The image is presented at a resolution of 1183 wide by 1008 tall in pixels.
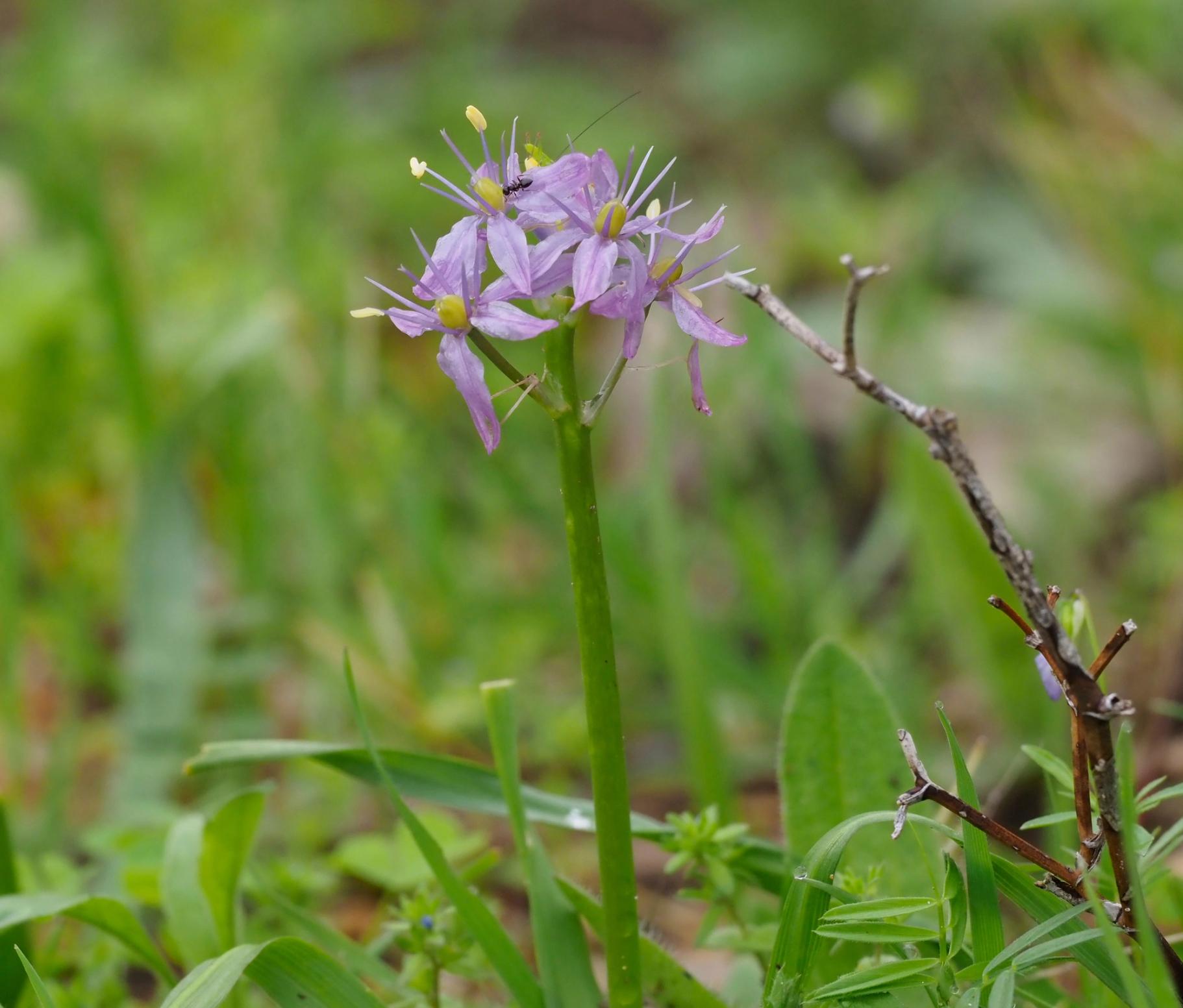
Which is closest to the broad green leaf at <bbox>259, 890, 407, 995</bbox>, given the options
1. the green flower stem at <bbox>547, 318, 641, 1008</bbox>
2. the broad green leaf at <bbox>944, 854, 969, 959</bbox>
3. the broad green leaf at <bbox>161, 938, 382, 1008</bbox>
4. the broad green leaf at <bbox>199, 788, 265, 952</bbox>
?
the broad green leaf at <bbox>199, 788, 265, 952</bbox>

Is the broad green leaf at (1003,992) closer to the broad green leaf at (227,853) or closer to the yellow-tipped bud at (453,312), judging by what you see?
the yellow-tipped bud at (453,312)

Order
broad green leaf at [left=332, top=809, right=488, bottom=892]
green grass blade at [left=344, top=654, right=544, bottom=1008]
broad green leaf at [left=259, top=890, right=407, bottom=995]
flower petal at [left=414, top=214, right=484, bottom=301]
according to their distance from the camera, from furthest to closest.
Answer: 1. broad green leaf at [left=332, top=809, right=488, bottom=892]
2. broad green leaf at [left=259, top=890, right=407, bottom=995]
3. green grass blade at [left=344, top=654, right=544, bottom=1008]
4. flower petal at [left=414, top=214, right=484, bottom=301]

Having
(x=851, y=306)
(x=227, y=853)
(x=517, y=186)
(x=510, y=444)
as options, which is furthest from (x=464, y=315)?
(x=510, y=444)

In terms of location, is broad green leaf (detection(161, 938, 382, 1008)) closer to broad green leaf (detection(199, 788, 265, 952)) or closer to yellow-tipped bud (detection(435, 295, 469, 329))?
broad green leaf (detection(199, 788, 265, 952))

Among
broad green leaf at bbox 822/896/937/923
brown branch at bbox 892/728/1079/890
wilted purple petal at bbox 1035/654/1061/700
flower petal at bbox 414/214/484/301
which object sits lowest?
broad green leaf at bbox 822/896/937/923

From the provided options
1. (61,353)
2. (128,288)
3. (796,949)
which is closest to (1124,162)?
(128,288)

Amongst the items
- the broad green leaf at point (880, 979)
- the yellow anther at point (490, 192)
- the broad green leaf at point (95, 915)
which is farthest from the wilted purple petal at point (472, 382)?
the broad green leaf at point (95, 915)

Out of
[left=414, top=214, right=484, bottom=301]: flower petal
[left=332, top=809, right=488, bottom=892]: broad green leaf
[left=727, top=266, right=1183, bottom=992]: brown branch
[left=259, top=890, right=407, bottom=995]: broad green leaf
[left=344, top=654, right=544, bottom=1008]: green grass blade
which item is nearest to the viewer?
[left=727, top=266, right=1183, bottom=992]: brown branch
